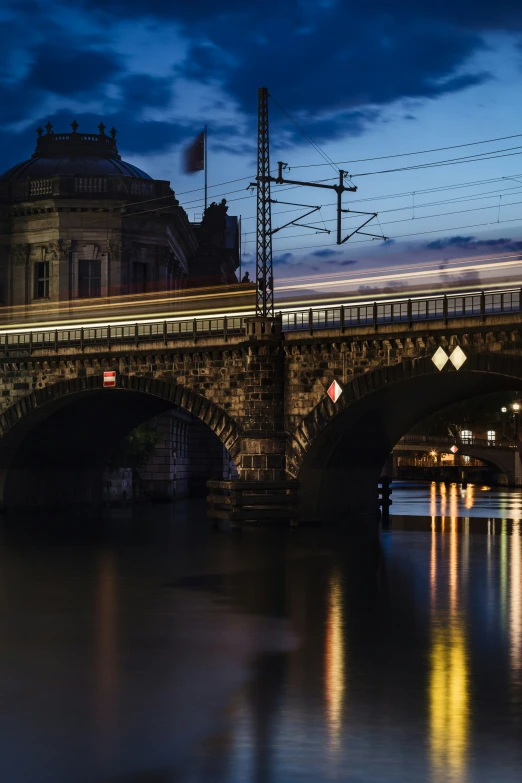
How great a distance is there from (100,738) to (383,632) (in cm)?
1195

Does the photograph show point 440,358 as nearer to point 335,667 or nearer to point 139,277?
point 335,667

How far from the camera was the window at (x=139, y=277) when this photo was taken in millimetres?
103938

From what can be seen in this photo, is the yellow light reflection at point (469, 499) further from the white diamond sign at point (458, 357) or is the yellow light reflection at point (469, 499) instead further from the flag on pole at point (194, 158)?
the white diamond sign at point (458, 357)

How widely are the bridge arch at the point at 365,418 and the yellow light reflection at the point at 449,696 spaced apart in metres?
23.9

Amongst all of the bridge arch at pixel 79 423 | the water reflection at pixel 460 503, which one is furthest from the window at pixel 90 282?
the water reflection at pixel 460 503

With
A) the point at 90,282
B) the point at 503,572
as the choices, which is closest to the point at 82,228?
the point at 90,282

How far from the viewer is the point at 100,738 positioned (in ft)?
65.6

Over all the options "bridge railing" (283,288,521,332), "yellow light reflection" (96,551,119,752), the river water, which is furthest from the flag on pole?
"yellow light reflection" (96,551,119,752)

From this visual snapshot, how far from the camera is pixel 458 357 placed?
5725cm

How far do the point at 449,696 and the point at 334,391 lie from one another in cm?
3909

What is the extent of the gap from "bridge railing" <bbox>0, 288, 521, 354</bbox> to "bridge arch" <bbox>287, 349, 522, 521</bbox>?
2.17m

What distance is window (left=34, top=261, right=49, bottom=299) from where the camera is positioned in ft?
342

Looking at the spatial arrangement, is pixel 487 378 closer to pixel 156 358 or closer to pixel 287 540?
pixel 287 540

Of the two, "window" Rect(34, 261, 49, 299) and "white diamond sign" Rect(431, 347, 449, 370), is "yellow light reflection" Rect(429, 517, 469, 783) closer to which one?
"white diamond sign" Rect(431, 347, 449, 370)
